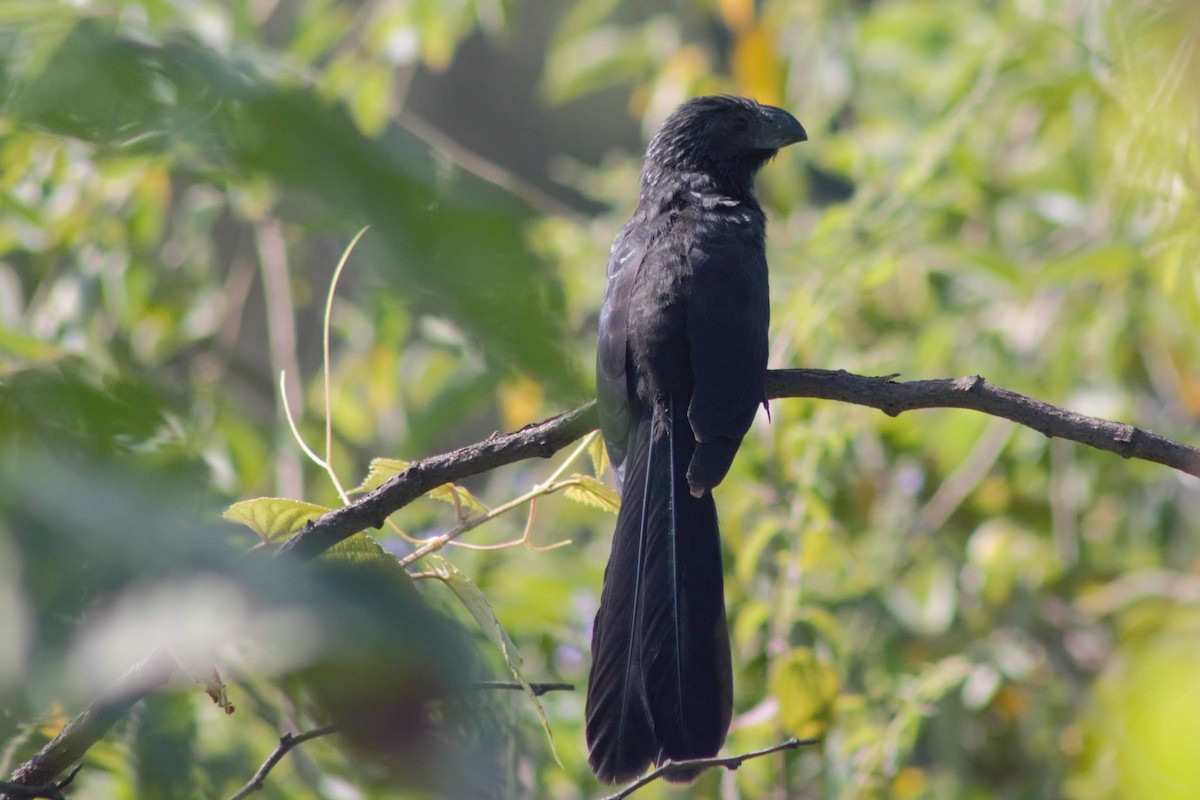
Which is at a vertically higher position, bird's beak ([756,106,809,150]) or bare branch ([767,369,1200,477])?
bird's beak ([756,106,809,150])

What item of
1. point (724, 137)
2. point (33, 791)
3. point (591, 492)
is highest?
point (724, 137)

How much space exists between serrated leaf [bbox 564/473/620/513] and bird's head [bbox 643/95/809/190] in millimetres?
1489

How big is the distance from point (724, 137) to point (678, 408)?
1.19m

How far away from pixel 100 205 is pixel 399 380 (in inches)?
46.1

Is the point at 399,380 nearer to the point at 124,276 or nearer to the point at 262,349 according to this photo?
the point at 124,276

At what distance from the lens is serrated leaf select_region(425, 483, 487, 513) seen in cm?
186

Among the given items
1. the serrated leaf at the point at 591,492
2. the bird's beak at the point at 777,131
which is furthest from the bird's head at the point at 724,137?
the serrated leaf at the point at 591,492

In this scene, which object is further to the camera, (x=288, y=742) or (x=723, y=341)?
(x=723, y=341)

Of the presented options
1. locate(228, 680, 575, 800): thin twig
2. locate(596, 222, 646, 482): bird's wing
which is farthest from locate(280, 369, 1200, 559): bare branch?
locate(596, 222, 646, 482): bird's wing

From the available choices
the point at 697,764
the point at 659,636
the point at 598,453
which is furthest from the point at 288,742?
the point at 598,453

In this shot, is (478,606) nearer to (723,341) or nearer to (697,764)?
(697,764)

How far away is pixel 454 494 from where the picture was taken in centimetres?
191

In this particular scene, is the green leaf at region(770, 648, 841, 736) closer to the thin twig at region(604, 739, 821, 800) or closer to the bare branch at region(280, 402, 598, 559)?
the thin twig at region(604, 739, 821, 800)

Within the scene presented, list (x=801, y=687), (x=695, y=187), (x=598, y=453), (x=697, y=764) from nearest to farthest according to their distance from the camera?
(x=697, y=764)
(x=598, y=453)
(x=801, y=687)
(x=695, y=187)
